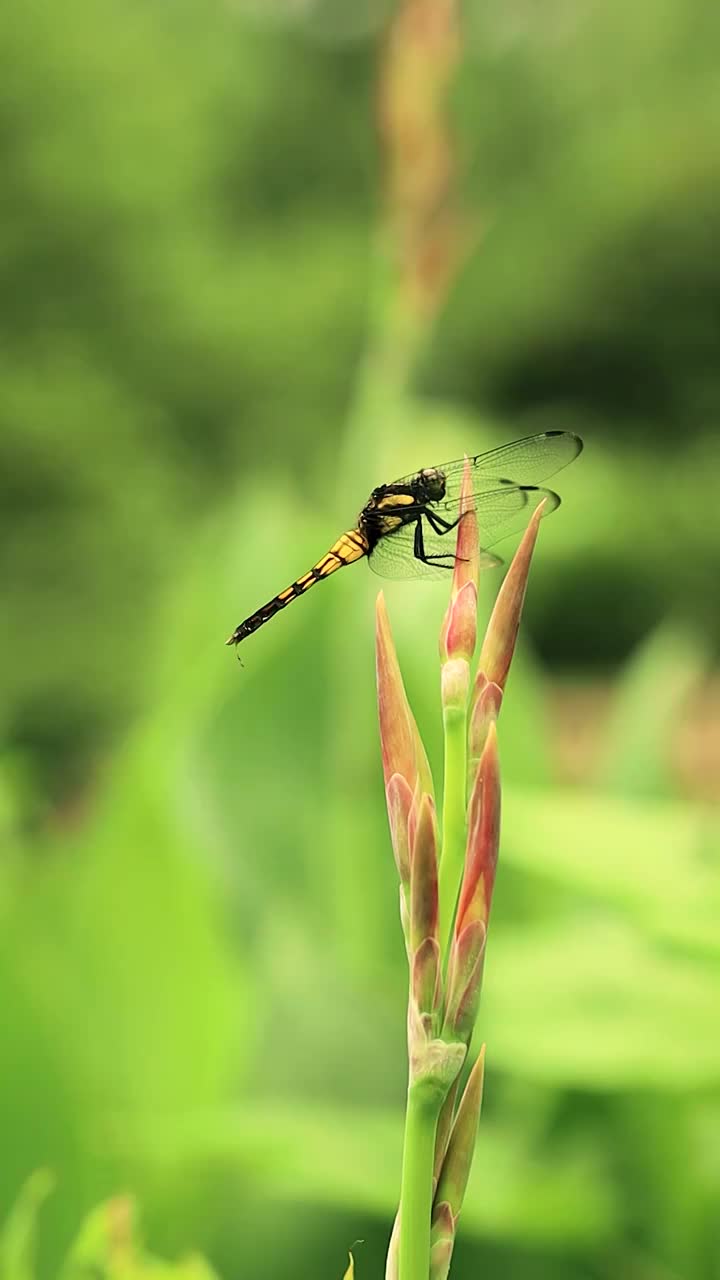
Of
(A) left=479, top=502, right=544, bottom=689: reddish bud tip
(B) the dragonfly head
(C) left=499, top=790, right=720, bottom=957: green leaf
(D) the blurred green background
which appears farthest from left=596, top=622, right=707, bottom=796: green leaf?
(A) left=479, top=502, right=544, bottom=689: reddish bud tip

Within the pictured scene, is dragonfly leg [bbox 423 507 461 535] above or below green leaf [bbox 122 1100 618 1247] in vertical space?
above

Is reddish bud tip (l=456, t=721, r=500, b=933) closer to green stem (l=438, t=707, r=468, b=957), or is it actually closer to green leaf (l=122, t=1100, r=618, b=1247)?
green stem (l=438, t=707, r=468, b=957)

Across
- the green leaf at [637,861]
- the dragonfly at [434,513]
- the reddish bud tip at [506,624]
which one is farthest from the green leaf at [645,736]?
the reddish bud tip at [506,624]

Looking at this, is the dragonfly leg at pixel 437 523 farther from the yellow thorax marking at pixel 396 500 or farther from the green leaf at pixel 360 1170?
the green leaf at pixel 360 1170

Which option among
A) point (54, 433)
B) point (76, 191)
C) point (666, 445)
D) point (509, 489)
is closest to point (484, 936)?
point (509, 489)

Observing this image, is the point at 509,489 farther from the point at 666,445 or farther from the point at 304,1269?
the point at 666,445

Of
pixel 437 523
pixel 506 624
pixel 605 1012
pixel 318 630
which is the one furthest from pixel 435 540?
pixel 318 630
